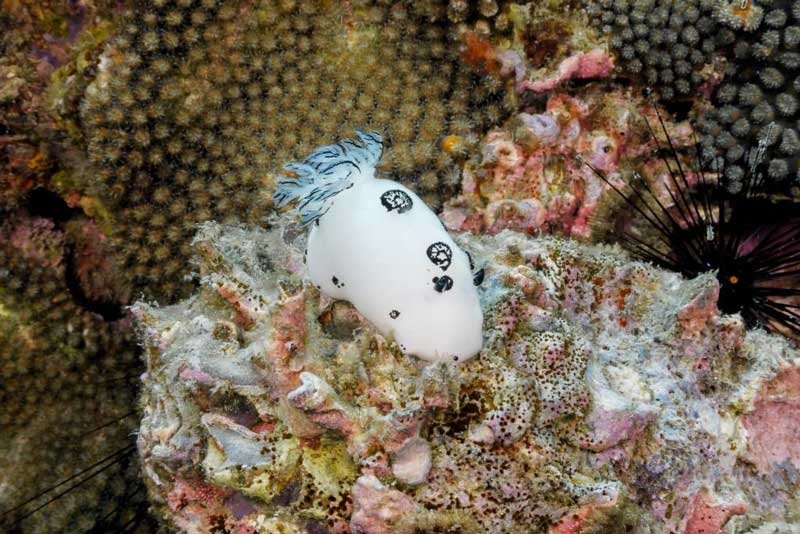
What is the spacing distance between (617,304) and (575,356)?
75 centimetres

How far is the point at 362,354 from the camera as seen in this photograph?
275 centimetres

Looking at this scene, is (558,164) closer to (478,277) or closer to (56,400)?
(478,277)

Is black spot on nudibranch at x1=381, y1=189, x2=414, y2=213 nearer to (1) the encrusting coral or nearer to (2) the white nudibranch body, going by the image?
(2) the white nudibranch body

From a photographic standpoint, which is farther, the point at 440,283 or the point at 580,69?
the point at 580,69

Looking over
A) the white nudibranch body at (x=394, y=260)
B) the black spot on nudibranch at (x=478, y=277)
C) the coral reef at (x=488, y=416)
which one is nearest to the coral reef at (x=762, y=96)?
the coral reef at (x=488, y=416)

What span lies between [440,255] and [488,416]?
74 cm

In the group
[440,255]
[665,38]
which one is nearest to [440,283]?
[440,255]

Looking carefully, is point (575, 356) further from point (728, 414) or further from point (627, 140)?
point (627, 140)

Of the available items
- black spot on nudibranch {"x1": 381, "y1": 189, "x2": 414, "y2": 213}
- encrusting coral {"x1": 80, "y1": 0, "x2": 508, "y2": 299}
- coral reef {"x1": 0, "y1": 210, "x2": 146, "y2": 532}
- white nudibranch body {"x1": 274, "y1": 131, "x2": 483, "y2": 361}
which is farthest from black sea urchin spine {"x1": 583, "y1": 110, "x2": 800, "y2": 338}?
coral reef {"x1": 0, "y1": 210, "x2": 146, "y2": 532}

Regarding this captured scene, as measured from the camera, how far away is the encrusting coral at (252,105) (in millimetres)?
4531

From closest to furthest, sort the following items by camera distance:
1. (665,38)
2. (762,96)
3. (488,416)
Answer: (488,416) < (762,96) < (665,38)

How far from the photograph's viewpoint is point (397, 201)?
2.72m

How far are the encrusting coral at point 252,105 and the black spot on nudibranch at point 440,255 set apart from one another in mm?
1926

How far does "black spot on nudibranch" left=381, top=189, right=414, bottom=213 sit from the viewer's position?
8.93 ft
